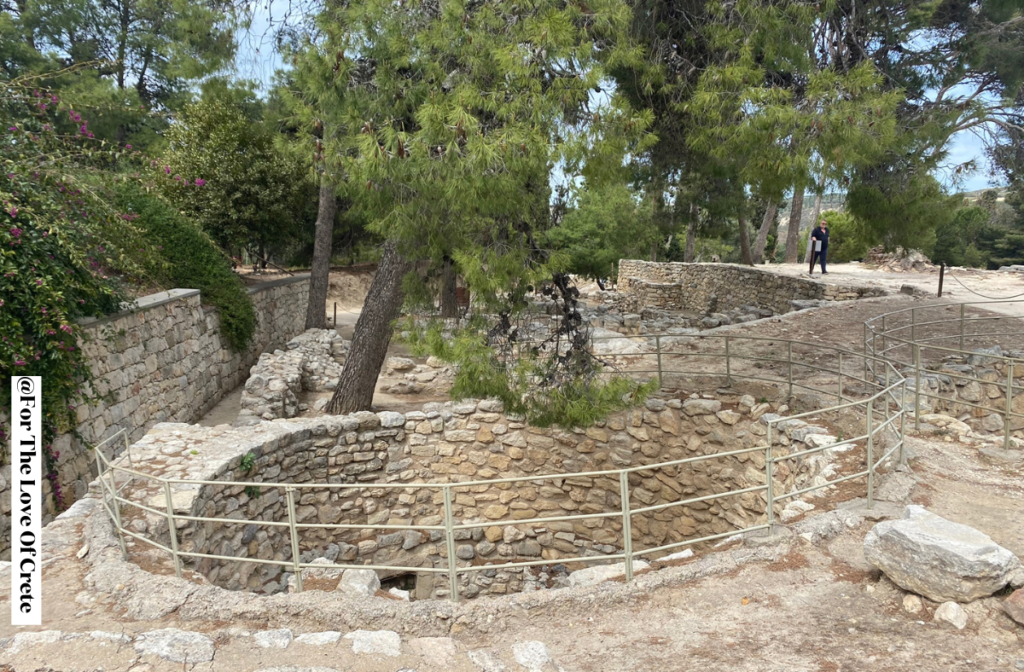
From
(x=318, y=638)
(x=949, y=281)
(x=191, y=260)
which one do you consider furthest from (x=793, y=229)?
(x=318, y=638)

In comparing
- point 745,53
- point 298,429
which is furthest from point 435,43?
point 298,429

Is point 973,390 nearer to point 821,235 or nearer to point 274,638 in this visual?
point 274,638

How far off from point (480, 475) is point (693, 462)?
2.68m

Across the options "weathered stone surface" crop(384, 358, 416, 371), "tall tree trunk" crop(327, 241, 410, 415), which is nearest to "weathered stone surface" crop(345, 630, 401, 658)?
"tall tree trunk" crop(327, 241, 410, 415)

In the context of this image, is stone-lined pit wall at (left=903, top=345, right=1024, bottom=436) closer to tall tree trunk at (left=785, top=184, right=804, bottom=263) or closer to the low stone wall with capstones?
the low stone wall with capstones

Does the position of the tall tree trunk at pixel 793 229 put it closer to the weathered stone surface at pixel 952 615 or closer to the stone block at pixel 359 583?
the weathered stone surface at pixel 952 615

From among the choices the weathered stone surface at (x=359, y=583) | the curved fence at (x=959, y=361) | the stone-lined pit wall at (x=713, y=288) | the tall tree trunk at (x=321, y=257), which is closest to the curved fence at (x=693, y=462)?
the weathered stone surface at (x=359, y=583)

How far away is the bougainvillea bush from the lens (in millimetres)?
6035

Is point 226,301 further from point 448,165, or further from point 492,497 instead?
point 448,165

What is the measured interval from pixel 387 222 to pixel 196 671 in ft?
12.6

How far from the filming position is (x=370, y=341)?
28.7 feet

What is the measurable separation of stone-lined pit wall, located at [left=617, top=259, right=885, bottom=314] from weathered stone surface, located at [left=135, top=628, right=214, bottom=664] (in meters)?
14.7

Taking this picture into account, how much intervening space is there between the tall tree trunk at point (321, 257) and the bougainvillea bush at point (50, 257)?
6.83 meters

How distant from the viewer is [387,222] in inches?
234
